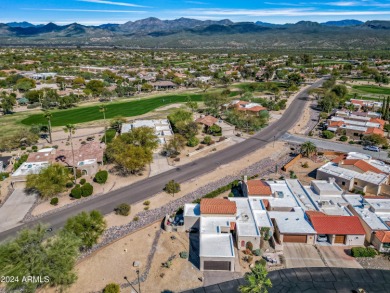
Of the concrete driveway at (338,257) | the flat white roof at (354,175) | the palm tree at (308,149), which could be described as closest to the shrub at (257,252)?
the concrete driveway at (338,257)

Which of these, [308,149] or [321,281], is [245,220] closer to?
[321,281]

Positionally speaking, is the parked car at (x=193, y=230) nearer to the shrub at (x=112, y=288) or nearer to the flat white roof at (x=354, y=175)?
the shrub at (x=112, y=288)

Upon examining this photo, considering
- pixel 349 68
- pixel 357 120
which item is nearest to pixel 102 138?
pixel 357 120

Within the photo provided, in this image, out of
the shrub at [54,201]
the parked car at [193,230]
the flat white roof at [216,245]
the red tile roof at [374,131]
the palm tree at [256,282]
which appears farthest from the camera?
the red tile roof at [374,131]

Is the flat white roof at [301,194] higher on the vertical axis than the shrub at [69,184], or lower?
higher

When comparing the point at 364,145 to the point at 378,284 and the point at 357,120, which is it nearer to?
the point at 357,120

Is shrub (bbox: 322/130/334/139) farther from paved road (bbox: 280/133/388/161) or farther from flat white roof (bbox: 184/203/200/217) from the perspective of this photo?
flat white roof (bbox: 184/203/200/217)

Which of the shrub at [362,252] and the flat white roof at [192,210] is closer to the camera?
the shrub at [362,252]
